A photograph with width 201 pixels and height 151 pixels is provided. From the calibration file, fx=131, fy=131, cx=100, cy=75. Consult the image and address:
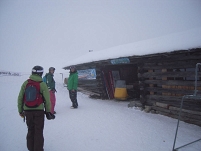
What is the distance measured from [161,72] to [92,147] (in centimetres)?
415

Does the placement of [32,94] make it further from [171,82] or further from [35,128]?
[171,82]

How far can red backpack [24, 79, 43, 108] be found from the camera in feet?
7.87

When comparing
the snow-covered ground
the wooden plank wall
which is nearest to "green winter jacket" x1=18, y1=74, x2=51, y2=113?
the snow-covered ground

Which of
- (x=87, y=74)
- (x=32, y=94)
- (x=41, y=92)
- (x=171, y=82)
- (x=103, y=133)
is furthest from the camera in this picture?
(x=87, y=74)

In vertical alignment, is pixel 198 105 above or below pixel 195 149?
above

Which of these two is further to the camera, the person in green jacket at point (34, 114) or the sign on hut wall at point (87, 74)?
the sign on hut wall at point (87, 74)

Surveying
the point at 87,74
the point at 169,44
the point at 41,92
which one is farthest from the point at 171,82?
the point at 87,74

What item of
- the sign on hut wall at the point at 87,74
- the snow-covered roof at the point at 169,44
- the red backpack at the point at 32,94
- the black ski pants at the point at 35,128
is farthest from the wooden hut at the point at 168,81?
the black ski pants at the point at 35,128

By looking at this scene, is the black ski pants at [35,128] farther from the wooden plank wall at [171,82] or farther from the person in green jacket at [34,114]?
the wooden plank wall at [171,82]

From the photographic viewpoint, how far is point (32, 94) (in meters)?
2.40

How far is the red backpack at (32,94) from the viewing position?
7.87ft

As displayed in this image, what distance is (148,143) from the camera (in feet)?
10.8

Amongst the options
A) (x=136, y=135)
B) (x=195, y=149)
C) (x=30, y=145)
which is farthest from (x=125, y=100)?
(x=30, y=145)

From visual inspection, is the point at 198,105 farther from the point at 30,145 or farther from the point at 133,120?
the point at 30,145
